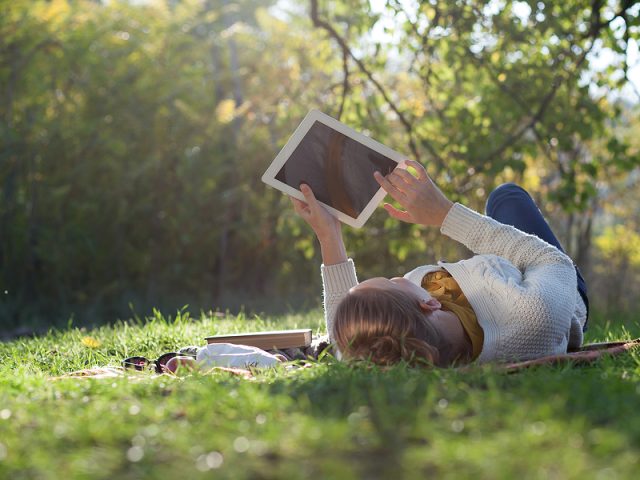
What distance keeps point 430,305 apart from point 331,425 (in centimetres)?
110

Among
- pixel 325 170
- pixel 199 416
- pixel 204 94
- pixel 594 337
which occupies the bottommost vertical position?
pixel 594 337

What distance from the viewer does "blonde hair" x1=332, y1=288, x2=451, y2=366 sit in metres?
2.63

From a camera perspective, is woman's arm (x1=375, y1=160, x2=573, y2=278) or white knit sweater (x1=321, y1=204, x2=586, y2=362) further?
woman's arm (x1=375, y1=160, x2=573, y2=278)

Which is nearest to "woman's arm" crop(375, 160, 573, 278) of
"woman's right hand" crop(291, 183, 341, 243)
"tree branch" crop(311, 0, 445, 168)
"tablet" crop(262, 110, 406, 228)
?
"tablet" crop(262, 110, 406, 228)

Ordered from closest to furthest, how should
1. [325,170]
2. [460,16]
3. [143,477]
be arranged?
1. [143,477]
2. [325,170]
3. [460,16]

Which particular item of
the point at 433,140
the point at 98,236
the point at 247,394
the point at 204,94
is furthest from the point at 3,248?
the point at 247,394

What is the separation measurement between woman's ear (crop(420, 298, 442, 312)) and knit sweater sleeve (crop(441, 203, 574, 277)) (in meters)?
0.39

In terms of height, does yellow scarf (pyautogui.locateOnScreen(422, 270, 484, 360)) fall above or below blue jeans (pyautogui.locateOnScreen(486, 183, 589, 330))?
below

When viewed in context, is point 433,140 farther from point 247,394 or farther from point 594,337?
point 247,394

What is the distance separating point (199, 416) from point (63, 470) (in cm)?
39

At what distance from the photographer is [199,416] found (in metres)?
1.94

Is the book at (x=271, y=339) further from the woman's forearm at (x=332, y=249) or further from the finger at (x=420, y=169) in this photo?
the finger at (x=420, y=169)

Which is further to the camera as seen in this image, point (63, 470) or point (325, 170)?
point (325, 170)

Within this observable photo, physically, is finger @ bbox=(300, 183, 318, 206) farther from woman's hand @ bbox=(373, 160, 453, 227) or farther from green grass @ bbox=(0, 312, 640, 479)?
green grass @ bbox=(0, 312, 640, 479)
